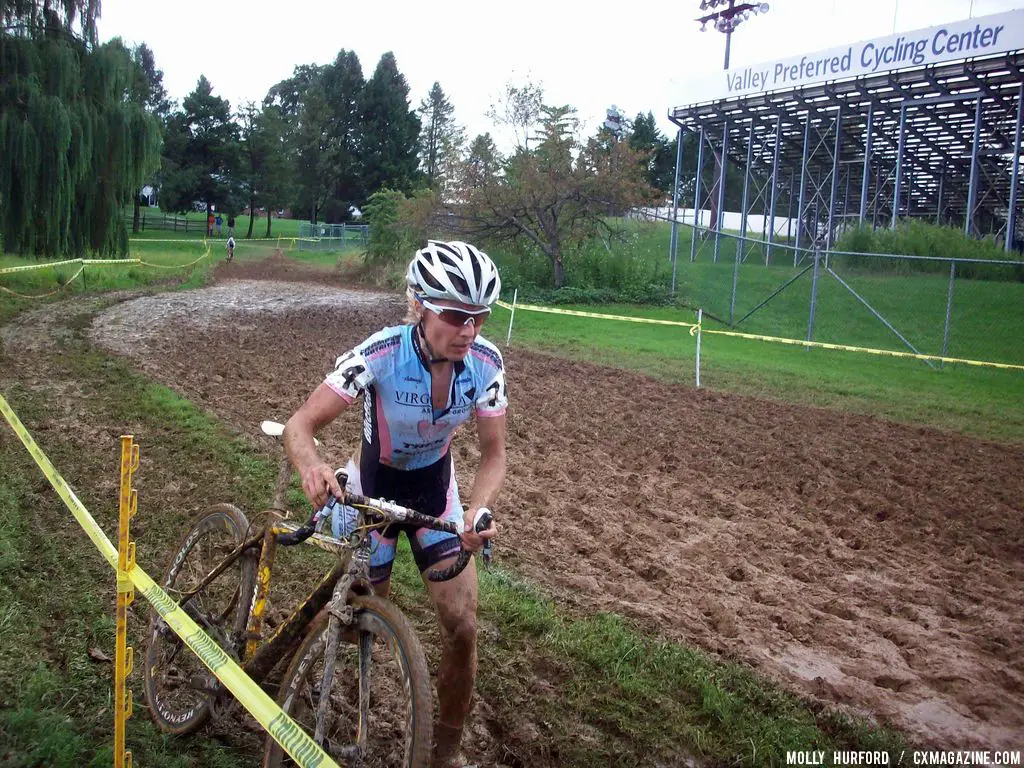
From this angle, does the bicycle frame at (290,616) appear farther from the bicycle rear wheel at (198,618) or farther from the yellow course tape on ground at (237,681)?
the yellow course tape on ground at (237,681)

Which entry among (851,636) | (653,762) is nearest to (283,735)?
(653,762)

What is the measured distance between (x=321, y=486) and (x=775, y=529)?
17.5 feet

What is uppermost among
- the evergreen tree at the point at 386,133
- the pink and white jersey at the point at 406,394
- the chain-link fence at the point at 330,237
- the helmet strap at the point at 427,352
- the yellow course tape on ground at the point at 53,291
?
the evergreen tree at the point at 386,133

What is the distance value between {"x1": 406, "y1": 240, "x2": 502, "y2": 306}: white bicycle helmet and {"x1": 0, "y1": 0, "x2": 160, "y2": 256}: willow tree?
73.7ft

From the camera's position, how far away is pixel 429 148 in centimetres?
10206

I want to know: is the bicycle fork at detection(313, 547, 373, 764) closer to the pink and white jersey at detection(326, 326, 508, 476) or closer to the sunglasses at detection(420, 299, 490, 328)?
the pink and white jersey at detection(326, 326, 508, 476)

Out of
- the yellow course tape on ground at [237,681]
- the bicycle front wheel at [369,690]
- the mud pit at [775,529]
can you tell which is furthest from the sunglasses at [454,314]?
the mud pit at [775,529]

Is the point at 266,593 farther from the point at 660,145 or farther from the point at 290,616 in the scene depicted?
the point at 660,145

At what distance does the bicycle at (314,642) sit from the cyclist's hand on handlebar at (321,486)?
46mm

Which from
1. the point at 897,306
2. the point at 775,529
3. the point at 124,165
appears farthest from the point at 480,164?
the point at 775,529

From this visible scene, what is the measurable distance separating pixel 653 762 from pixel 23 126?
2326 centimetres

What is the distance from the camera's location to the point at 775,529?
7.53m

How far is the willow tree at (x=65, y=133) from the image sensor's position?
870 inches

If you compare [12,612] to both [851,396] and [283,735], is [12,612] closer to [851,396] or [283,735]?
[283,735]
